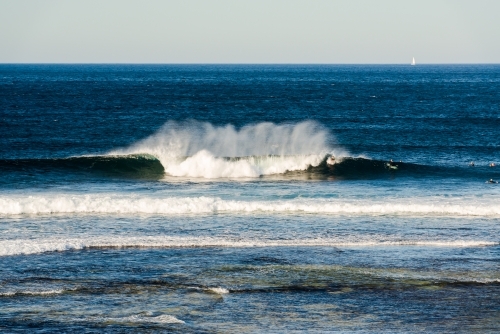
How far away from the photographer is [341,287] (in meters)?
17.7

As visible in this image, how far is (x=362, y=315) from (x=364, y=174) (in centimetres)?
2180

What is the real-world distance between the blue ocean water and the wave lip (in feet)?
0.30

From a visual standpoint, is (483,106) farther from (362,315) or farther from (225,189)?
(362,315)

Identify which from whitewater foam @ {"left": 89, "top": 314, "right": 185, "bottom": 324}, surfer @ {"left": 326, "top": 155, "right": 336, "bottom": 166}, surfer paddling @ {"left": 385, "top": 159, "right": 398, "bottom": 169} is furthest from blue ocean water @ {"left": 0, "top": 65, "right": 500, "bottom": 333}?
surfer paddling @ {"left": 385, "top": 159, "right": 398, "bottom": 169}

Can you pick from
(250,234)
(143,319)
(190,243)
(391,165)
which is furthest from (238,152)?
(143,319)

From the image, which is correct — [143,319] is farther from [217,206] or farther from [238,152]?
[238,152]

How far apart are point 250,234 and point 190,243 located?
231 cm

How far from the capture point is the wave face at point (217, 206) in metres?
26.8

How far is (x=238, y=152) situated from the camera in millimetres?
40875

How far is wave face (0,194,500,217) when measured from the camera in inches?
1054

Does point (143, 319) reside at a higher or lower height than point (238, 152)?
lower

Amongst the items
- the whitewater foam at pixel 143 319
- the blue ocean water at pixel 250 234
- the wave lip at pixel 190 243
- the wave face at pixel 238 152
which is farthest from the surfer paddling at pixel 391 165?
the whitewater foam at pixel 143 319

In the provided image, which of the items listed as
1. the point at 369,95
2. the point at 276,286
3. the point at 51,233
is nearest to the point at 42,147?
the point at 51,233

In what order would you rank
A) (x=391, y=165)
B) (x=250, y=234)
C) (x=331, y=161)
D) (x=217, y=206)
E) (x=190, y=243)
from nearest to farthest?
1. (x=190, y=243)
2. (x=250, y=234)
3. (x=217, y=206)
4. (x=331, y=161)
5. (x=391, y=165)
